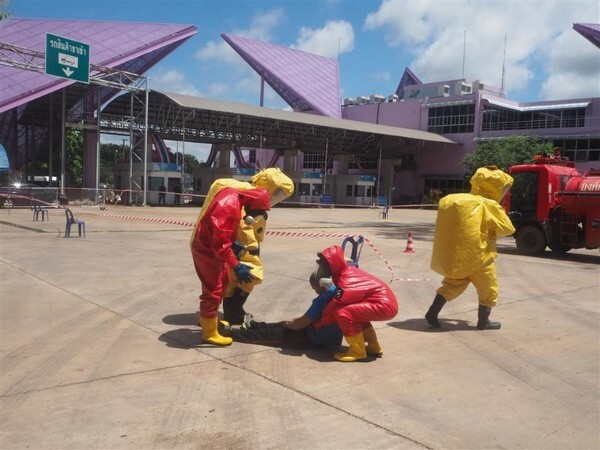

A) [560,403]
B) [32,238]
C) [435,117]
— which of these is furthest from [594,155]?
[560,403]

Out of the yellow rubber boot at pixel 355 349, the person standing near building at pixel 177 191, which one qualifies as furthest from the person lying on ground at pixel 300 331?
the person standing near building at pixel 177 191

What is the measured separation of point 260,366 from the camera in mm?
4676

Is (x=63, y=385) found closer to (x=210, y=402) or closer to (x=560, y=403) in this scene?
(x=210, y=402)

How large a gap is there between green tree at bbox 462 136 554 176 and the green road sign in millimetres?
26352

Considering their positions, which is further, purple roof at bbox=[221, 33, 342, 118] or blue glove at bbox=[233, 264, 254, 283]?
purple roof at bbox=[221, 33, 342, 118]

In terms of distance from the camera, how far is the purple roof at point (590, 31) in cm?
4272

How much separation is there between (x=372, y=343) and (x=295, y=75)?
198 feet

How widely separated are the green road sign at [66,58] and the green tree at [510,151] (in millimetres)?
26352

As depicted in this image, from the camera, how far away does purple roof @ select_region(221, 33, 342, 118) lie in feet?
196

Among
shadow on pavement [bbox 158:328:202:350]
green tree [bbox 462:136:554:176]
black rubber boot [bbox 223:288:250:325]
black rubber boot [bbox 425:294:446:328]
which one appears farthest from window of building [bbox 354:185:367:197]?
shadow on pavement [bbox 158:328:202:350]

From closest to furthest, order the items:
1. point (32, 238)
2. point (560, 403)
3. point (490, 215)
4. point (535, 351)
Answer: point (560, 403) < point (535, 351) < point (490, 215) < point (32, 238)

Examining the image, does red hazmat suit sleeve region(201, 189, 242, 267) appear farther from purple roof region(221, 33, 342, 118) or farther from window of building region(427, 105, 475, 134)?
purple roof region(221, 33, 342, 118)

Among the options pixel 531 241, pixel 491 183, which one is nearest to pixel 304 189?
pixel 531 241

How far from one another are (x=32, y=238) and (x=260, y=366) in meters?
11.5
